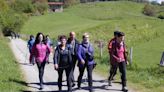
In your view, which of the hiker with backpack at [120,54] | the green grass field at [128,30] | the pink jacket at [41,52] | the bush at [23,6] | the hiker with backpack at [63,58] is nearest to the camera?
the hiker with backpack at [63,58]

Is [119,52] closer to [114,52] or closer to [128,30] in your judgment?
[114,52]

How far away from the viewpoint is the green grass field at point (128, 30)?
1830cm

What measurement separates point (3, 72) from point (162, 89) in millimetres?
7082

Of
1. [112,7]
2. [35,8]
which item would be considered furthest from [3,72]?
[35,8]

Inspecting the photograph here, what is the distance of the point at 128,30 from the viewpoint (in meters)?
62.6

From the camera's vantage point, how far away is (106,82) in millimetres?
16922

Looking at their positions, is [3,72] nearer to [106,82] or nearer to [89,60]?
[106,82]

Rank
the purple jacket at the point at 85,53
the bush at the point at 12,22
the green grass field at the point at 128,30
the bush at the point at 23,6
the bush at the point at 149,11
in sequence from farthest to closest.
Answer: the bush at the point at 23,6, the bush at the point at 149,11, the bush at the point at 12,22, the green grass field at the point at 128,30, the purple jacket at the point at 85,53

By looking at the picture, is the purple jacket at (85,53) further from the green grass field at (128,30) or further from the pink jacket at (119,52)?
the green grass field at (128,30)

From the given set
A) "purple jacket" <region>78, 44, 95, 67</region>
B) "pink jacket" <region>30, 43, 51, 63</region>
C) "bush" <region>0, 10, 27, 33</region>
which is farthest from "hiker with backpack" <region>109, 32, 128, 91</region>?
"bush" <region>0, 10, 27, 33</region>

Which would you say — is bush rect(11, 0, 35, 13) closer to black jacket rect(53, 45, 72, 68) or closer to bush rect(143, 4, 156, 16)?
bush rect(143, 4, 156, 16)

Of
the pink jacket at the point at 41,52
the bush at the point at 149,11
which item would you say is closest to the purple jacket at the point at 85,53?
the pink jacket at the point at 41,52

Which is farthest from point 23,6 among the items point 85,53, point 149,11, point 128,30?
point 85,53

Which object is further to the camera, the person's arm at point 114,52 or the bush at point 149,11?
the bush at point 149,11
